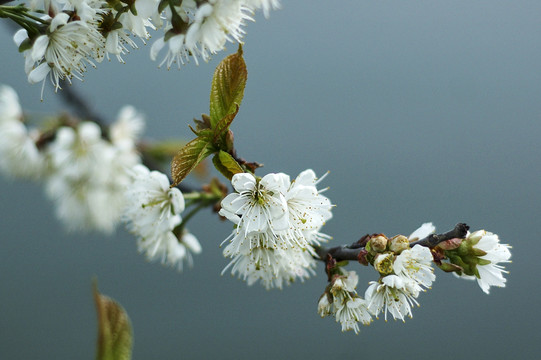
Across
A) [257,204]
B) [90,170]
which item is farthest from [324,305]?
[90,170]

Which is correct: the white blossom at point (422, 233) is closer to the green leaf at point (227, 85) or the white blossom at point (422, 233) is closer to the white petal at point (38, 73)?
the green leaf at point (227, 85)

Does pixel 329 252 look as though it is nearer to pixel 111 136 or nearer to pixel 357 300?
pixel 357 300

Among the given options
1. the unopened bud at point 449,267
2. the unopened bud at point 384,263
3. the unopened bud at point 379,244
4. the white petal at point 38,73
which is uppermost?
the unopened bud at point 449,267

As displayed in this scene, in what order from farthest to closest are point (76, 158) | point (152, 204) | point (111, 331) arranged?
1. point (76, 158)
2. point (152, 204)
3. point (111, 331)

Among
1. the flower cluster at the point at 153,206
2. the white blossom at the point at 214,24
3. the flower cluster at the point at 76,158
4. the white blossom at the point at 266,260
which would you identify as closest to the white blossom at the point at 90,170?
the flower cluster at the point at 76,158

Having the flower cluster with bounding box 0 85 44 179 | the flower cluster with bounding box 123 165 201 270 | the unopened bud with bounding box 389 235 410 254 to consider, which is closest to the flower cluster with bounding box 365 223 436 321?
the unopened bud with bounding box 389 235 410 254

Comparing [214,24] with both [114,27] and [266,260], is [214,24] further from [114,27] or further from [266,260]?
[266,260]
